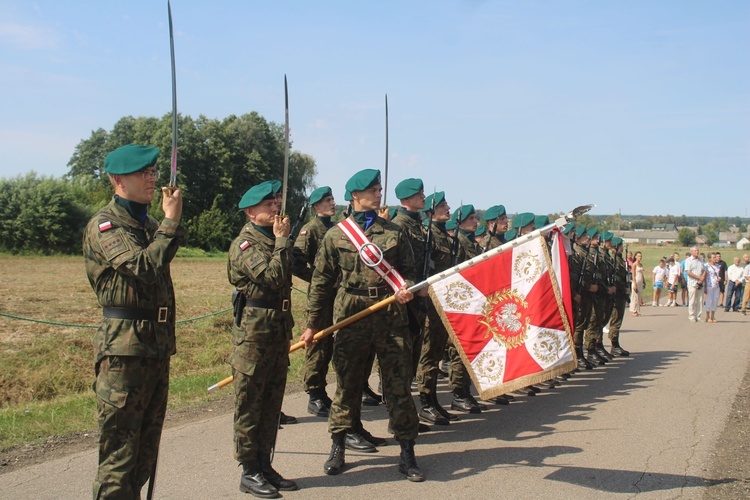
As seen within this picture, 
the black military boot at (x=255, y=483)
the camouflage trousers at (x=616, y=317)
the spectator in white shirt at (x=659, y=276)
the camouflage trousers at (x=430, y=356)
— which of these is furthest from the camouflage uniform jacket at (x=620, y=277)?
the spectator in white shirt at (x=659, y=276)

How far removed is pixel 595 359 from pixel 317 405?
5807 millimetres

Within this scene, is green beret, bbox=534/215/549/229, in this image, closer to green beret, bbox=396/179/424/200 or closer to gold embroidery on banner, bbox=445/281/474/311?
green beret, bbox=396/179/424/200

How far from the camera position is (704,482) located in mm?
5266

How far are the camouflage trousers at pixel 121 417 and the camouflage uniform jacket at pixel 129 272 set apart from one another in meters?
0.08

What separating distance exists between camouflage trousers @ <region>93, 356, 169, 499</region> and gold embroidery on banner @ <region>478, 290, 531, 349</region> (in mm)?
2712

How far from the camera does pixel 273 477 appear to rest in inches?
197

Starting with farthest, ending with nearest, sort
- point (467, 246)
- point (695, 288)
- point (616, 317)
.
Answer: point (695, 288) → point (616, 317) → point (467, 246)

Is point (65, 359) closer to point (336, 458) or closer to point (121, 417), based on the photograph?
point (336, 458)

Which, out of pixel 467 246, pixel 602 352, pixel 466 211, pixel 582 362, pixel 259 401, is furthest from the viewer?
pixel 602 352

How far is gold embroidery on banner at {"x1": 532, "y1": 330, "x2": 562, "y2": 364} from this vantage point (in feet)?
17.5

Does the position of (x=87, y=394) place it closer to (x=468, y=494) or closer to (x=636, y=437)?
(x=468, y=494)

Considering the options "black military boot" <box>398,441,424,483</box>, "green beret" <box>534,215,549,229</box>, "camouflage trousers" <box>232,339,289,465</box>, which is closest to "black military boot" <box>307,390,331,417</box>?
"black military boot" <box>398,441,424,483</box>

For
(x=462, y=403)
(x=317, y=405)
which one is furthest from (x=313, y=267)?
(x=462, y=403)

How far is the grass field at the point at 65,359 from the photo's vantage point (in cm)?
708
